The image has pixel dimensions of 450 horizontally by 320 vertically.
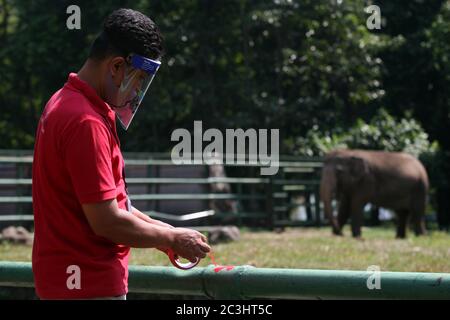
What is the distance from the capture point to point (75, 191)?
12.5 ft

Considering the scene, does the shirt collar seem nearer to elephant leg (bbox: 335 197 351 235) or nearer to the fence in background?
the fence in background

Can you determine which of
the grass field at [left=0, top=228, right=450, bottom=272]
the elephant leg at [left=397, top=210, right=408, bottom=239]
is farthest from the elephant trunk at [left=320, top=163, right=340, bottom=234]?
the grass field at [left=0, top=228, right=450, bottom=272]

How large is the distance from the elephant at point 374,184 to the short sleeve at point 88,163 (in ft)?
48.4

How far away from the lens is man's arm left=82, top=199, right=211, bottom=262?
378cm

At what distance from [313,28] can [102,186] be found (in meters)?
21.4

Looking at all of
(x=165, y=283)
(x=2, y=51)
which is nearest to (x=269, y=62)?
(x=2, y=51)

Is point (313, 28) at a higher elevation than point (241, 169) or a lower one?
higher

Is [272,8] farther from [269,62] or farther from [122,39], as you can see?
[122,39]

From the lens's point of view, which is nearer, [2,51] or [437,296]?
[437,296]

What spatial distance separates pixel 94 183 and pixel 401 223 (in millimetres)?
15674

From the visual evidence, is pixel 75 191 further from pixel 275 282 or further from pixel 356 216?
pixel 356 216

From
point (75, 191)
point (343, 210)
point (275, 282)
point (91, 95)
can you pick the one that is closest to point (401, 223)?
point (343, 210)

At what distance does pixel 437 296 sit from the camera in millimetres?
4152

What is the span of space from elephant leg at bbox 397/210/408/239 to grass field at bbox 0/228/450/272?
11.5 feet
